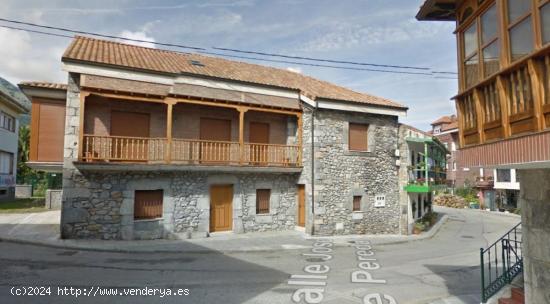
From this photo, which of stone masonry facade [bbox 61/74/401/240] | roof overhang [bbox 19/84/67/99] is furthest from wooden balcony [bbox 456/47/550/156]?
roof overhang [bbox 19/84/67/99]

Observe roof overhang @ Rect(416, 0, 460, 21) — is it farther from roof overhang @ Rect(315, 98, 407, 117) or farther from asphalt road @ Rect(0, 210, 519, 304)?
roof overhang @ Rect(315, 98, 407, 117)

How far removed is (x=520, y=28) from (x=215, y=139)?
1111 cm

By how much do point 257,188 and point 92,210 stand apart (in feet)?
19.7

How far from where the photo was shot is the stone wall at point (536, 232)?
14.9 ft

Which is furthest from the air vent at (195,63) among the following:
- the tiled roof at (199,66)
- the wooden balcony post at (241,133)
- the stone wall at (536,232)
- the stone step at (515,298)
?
the stone step at (515,298)

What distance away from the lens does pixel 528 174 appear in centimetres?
490

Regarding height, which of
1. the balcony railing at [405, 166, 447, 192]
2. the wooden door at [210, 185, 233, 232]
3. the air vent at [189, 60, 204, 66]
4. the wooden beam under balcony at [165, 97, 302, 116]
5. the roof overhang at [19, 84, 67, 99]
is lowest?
the wooden door at [210, 185, 233, 232]

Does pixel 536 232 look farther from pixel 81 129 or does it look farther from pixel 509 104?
pixel 81 129

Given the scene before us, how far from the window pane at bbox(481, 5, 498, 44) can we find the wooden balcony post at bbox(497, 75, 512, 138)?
833 mm

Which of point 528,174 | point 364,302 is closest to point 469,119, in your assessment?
point 528,174

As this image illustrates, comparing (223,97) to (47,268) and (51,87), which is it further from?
(47,268)

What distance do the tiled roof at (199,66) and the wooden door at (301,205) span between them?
13.1ft

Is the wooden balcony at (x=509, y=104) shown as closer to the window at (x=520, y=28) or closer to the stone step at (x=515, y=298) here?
the window at (x=520, y=28)

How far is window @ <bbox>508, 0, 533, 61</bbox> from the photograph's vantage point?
12.9 feet
